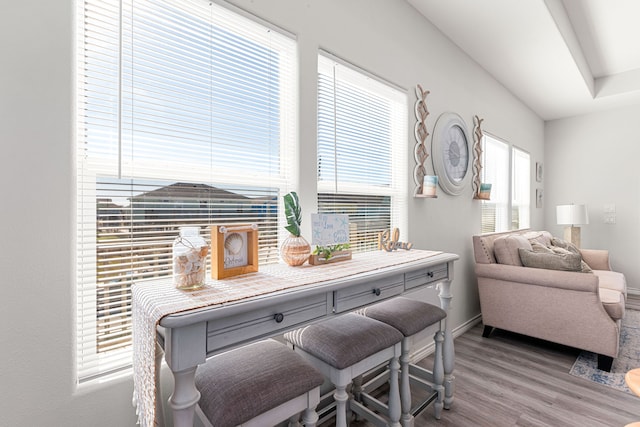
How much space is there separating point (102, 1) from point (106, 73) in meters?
0.26

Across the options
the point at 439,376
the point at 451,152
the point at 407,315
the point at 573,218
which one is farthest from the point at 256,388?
the point at 573,218

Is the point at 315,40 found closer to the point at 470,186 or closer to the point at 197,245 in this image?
the point at 197,245

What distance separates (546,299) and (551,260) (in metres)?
0.33

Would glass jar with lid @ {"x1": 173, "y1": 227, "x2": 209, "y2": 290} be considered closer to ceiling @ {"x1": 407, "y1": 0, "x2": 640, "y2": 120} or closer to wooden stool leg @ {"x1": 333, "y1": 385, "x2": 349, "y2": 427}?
wooden stool leg @ {"x1": 333, "y1": 385, "x2": 349, "y2": 427}

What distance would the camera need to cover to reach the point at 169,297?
933 mm

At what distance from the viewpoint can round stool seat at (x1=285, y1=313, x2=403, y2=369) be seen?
4.17ft

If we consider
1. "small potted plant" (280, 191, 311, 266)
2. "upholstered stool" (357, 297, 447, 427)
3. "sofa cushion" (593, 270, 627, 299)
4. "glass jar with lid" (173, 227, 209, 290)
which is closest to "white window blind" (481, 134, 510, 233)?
"sofa cushion" (593, 270, 627, 299)

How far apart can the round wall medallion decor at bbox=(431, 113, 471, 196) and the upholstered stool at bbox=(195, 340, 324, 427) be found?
2.03m

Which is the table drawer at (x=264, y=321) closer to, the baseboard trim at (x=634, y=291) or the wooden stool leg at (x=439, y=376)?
the wooden stool leg at (x=439, y=376)

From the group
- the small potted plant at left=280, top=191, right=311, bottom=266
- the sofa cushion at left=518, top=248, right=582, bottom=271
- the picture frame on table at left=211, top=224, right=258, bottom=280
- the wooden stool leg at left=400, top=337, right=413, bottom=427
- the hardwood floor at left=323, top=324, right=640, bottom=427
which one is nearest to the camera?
the picture frame on table at left=211, top=224, right=258, bottom=280

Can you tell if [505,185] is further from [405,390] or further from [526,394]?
[405,390]

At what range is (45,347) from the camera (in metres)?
0.96

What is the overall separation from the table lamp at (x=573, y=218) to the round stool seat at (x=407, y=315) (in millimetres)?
3615

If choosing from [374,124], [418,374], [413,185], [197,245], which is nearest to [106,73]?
[197,245]
